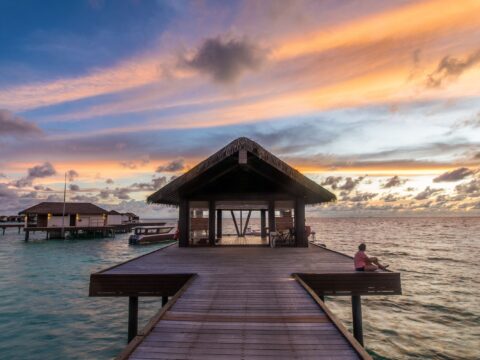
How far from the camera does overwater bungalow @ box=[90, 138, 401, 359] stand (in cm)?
451

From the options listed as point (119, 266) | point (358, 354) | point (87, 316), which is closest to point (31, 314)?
point (87, 316)

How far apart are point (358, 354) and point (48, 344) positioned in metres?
12.2

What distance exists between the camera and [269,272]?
29.6 feet

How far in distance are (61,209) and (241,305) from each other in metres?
59.7

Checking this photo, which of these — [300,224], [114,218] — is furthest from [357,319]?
[114,218]

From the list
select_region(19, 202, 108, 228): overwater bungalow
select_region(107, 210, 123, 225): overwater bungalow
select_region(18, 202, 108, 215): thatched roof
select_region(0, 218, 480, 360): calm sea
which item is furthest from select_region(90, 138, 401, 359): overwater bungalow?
select_region(107, 210, 123, 225): overwater bungalow

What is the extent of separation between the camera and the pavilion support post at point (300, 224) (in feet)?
50.8

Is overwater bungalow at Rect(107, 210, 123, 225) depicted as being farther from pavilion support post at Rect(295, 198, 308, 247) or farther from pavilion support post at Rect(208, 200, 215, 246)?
pavilion support post at Rect(295, 198, 308, 247)

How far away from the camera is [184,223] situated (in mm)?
15617

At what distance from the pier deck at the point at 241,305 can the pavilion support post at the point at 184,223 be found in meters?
4.15

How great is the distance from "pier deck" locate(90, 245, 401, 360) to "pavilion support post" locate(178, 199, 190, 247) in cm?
415

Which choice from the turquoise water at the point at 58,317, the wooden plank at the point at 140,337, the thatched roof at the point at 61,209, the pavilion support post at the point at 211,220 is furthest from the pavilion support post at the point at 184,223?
the thatched roof at the point at 61,209

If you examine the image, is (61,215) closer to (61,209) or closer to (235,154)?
(61,209)

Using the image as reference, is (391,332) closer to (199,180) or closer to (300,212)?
(300,212)
